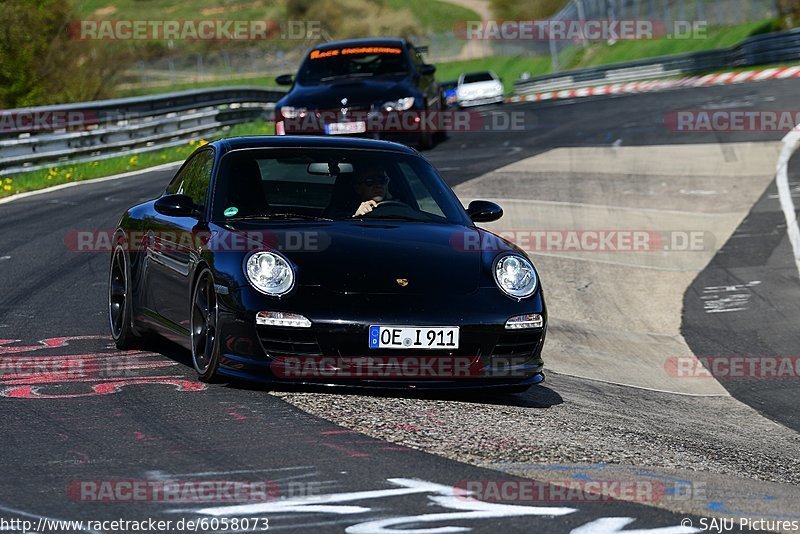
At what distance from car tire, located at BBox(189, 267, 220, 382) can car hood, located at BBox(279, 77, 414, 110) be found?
468 inches

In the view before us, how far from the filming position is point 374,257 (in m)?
7.20

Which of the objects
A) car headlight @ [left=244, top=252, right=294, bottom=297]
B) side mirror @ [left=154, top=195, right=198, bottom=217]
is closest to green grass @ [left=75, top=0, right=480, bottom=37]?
side mirror @ [left=154, top=195, right=198, bottom=217]

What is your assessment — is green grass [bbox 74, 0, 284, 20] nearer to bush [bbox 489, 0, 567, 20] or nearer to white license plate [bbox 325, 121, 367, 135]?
bush [bbox 489, 0, 567, 20]

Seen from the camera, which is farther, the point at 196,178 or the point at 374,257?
the point at 196,178

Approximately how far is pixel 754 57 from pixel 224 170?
31.2 meters

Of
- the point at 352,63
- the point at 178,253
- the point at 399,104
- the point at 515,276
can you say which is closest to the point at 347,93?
the point at 399,104

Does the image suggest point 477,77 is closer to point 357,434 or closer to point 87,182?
point 87,182

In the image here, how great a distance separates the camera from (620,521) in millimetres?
4801

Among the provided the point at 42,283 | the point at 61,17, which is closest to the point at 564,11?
the point at 61,17

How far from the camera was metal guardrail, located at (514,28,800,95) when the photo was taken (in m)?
35.8

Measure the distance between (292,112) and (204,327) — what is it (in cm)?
1204

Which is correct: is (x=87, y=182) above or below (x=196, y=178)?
below

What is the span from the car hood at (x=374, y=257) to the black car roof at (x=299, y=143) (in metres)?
0.72

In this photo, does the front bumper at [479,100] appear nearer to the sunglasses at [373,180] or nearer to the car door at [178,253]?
the car door at [178,253]
